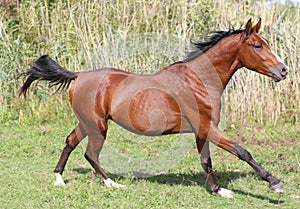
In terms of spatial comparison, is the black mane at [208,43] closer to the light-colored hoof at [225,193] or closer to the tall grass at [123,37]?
the light-colored hoof at [225,193]

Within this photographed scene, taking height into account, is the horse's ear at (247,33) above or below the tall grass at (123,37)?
above

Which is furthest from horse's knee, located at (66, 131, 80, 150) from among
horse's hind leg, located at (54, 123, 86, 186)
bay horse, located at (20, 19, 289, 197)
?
bay horse, located at (20, 19, 289, 197)

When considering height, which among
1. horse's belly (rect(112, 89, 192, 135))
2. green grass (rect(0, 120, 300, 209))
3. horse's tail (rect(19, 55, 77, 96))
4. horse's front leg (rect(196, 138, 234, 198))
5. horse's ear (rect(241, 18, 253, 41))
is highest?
horse's ear (rect(241, 18, 253, 41))

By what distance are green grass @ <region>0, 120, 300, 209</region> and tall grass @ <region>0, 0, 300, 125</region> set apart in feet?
1.97

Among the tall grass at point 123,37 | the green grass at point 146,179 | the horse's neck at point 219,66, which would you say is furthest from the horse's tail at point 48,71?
the tall grass at point 123,37

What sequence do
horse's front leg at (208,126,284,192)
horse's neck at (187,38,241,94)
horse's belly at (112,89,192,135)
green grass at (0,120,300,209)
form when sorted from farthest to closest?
horse's belly at (112,89,192,135)
horse's neck at (187,38,241,94)
green grass at (0,120,300,209)
horse's front leg at (208,126,284,192)

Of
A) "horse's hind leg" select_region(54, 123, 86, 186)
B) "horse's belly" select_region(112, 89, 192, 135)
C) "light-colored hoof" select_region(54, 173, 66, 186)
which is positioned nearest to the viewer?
"horse's belly" select_region(112, 89, 192, 135)

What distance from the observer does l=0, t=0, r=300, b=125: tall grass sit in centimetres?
873

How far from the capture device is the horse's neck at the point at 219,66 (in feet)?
16.5

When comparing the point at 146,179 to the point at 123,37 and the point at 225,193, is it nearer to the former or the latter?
the point at 225,193

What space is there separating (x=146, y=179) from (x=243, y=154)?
1402mm

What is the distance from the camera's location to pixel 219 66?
506 centimetres

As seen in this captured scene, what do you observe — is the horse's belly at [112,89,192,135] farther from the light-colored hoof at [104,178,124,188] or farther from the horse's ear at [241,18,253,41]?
the horse's ear at [241,18,253,41]

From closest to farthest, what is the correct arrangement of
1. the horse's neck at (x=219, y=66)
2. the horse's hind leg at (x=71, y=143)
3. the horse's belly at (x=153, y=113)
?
the horse's neck at (x=219, y=66)
the horse's belly at (x=153, y=113)
the horse's hind leg at (x=71, y=143)
